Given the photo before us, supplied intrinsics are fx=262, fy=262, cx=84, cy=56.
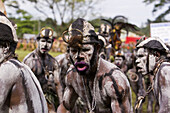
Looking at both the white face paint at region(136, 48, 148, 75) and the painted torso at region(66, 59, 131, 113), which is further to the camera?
the white face paint at region(136, 48, 148, 75)

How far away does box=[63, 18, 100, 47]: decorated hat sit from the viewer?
11.4 ft

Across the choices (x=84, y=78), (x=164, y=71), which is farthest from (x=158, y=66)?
(x=84, y=78)

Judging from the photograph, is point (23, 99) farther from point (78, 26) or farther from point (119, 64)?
point (119, 64)

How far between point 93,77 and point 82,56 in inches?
16.5

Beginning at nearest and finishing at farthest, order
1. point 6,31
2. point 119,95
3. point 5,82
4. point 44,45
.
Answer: point 5,82, point 6,31, point 119,95, point 44,45

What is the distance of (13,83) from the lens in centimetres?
220

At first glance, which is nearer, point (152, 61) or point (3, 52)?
point (3, 52)

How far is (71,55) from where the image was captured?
3543 millimetres

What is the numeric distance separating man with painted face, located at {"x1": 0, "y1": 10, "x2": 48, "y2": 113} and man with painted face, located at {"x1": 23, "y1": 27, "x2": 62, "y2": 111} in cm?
416

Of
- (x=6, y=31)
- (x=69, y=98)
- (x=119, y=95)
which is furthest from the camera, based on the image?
(x=69, y=98)

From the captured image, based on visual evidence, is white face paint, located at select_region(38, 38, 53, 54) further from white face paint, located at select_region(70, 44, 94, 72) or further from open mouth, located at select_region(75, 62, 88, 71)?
open mouth, located at select_region(75, 62, 88, 71)

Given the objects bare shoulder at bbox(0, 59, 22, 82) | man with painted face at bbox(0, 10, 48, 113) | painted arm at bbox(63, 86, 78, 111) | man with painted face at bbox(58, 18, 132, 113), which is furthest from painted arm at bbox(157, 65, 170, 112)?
bare shoulder at bbox(0, 59, 22, 82)

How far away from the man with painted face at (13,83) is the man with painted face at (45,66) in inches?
164

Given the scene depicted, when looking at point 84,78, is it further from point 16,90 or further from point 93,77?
point 16,90
